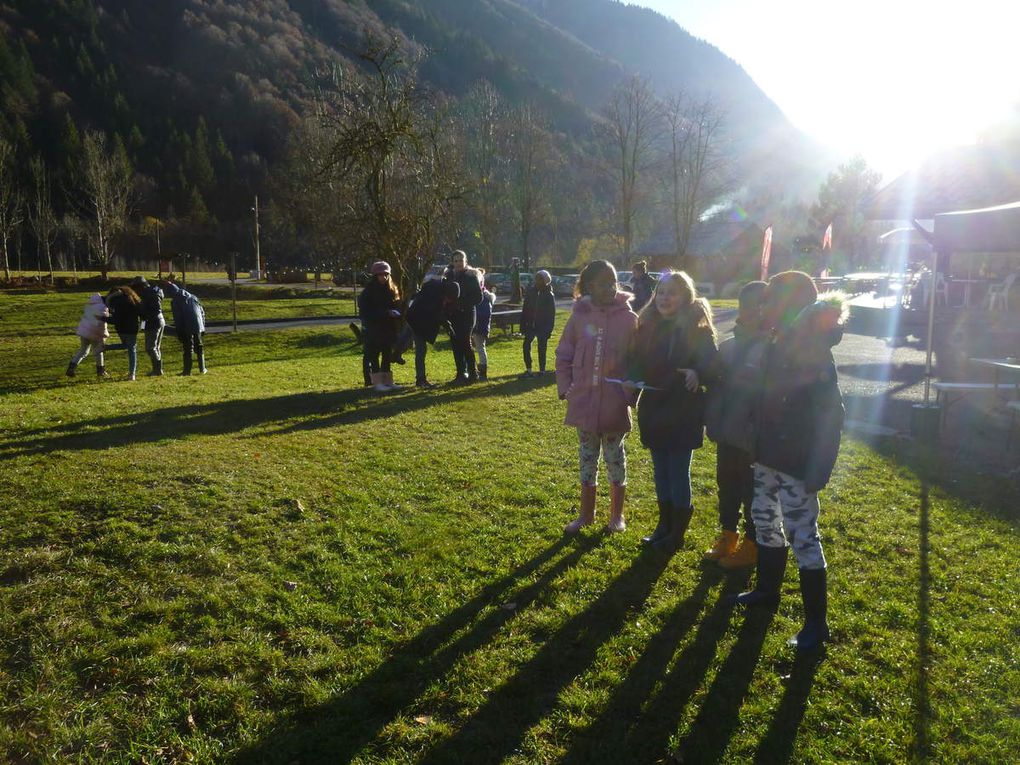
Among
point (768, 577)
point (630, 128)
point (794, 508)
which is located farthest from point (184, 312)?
point (630, 128)

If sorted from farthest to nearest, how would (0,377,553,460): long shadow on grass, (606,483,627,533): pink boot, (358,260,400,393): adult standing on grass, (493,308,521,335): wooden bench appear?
(493,308,521,335): wooden bench < (358,260,400,393): adult standing on grass < (0,377,553,460): long shadow on grass < (606,483,627,533): pink boot

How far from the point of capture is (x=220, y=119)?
338 feet

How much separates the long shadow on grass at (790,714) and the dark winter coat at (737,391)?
115cm

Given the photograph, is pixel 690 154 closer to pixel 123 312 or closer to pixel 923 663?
pixel 123 312

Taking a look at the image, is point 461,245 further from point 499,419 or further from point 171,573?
point 171,573

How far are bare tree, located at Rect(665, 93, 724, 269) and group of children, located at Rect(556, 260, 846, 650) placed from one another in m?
38.1

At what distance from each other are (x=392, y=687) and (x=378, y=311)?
7.38 meters

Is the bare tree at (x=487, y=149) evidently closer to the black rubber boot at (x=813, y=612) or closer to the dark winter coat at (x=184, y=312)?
the dark winter coat at (x=184, y=312)

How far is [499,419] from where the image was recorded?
29.8ft

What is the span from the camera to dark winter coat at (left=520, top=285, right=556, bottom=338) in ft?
38.8

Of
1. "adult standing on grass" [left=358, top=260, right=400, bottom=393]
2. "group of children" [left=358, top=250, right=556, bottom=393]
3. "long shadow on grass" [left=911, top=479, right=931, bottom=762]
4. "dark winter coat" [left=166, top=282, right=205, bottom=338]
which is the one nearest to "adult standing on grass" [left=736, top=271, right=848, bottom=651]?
"long shadow on grass" [left=911, top=479, right=931, bottom=762]

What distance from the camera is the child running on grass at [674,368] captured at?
4.36m

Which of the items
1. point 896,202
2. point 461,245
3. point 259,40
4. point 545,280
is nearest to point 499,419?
point 545,280

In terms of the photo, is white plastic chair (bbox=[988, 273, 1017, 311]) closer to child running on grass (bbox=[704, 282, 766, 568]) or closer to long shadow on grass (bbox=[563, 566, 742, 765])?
child running on grass (bbox=[704, 282, 766, 568])
